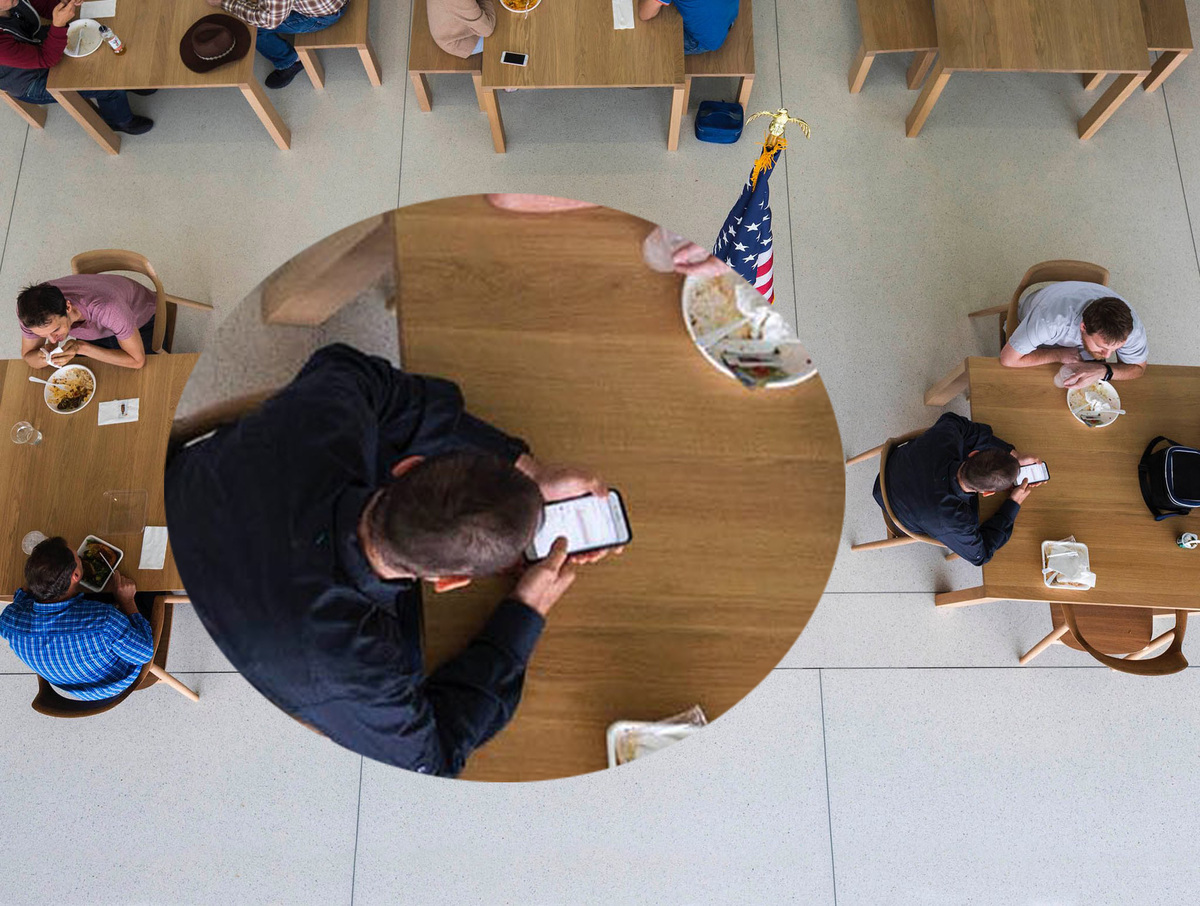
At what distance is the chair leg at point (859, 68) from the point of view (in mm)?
4355

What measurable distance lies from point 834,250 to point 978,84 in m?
1.54

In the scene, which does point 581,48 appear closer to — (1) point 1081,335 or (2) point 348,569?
(1) point 1081,335

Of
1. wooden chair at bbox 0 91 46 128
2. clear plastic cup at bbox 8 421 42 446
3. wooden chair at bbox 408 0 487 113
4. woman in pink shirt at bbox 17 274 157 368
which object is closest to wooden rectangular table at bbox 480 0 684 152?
wooden chair at bbox 408 0 487 113

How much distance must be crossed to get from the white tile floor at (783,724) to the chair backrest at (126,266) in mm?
687

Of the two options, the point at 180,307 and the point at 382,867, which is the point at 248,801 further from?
the point at 180,307

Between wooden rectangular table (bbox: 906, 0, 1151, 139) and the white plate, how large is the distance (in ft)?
14.6

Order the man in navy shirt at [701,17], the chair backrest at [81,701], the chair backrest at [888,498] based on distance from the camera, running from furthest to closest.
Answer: the man in navy shirt at [701,17]
the chair backrest at [888,498]
the chair backrest at [81,701]

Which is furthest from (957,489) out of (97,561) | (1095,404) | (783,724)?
(97,561)

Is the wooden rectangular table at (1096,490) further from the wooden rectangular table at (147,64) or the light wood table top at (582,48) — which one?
the wooden rectangular table at (147,64)

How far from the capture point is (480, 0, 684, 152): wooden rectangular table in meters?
3.89

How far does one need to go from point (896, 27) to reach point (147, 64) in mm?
4063

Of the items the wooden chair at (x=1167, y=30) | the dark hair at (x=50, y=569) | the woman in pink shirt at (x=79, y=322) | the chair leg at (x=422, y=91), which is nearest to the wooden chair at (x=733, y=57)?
the chair leg at (x=422, y=91)

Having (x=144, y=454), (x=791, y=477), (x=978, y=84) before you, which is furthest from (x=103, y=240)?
(x=978, y=84)

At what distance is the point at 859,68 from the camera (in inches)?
175
